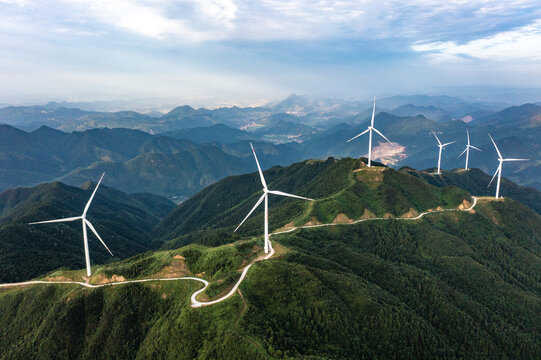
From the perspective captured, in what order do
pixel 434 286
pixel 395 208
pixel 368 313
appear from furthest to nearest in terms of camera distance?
pixel 395 208 < pixel 434 286 < pixel 368 313

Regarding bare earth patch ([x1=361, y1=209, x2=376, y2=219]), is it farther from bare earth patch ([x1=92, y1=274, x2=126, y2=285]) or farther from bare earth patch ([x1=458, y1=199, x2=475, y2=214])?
bare earth patch ([x1=92, y1=274, x2=126, y2=285])

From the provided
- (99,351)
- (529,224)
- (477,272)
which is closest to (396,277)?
(477,272)

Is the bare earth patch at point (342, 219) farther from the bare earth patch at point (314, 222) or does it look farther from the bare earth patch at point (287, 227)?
the bare earth patch at point (287, 227)

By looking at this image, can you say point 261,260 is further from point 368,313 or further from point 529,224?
point 529,224

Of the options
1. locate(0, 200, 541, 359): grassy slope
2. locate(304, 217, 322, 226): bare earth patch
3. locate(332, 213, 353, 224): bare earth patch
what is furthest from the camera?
locate(332, 213, 353, 224): bare earth patch

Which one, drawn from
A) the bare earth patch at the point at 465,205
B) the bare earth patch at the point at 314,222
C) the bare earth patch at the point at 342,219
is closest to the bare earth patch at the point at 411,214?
the bare earth patch at the point at 465,205

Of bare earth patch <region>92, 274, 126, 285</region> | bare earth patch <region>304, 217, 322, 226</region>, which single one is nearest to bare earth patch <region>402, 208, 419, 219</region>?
bare earth patch <region>304, 217, 322, 226</region>

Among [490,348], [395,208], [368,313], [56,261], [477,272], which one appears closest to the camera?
[368,313]

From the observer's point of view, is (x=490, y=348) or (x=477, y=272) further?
(x=477, y=272)
